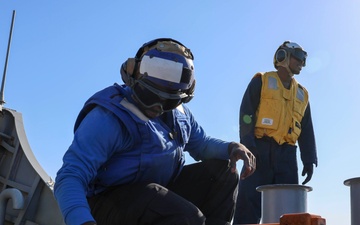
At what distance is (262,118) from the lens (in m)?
5.17

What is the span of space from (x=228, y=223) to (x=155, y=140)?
0.53 metres

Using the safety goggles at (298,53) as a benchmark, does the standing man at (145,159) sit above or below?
below

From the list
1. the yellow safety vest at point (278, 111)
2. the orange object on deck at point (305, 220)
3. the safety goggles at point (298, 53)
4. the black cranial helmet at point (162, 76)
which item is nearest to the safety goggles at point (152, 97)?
the black cranial helmet at point (162, 76)

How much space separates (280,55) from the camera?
17.7ft

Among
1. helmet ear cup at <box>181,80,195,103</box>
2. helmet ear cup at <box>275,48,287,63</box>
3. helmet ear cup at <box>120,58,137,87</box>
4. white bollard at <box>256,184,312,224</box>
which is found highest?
helmet ear cup at <box>275,48,287,63</box>

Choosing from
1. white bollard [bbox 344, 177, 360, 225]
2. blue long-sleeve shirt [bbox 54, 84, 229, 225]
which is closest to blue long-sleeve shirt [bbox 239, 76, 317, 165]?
white bollard [bbox 344, 177, 360, 225]

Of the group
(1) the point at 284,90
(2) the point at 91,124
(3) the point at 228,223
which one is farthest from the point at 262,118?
(2) the point at 91,124

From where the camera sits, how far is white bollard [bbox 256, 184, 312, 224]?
10.5 ft

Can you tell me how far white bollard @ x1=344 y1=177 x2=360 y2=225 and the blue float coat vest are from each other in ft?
3.37

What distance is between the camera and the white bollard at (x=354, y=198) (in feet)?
9.75

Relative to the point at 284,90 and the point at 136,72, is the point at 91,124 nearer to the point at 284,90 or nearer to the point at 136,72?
the point at 136,72

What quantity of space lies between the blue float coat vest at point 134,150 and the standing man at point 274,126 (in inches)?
97.9

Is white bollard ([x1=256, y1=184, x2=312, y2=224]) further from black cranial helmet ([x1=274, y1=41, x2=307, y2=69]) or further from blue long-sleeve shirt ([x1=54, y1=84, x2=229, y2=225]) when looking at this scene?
black cranial helmet ([x1=274, y1=41, x2=307, y2=69])

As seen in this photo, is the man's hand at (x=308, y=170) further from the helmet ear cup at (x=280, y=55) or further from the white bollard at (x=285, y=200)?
the white bollard at (x=285, y=200)
